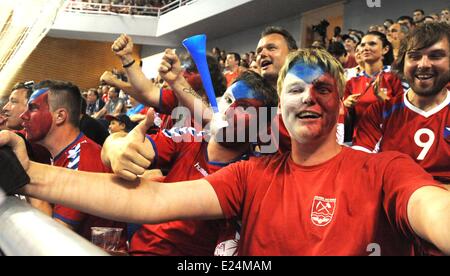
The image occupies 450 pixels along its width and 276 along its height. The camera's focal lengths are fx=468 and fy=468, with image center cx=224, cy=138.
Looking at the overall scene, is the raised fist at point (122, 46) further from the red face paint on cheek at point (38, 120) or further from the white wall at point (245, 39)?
the white wall at point (245, 39)

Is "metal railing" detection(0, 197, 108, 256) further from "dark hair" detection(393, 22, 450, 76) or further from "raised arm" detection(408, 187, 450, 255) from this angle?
"dark hair" detection(393, 22, 450, 76)

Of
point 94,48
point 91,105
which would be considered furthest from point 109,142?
point 94,48

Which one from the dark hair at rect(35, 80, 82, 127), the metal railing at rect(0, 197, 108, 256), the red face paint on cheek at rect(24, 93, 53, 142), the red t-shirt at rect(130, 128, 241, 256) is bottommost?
the red t-shirt at rect(130, 128, 241, 256)

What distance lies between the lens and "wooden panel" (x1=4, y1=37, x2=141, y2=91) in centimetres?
1816

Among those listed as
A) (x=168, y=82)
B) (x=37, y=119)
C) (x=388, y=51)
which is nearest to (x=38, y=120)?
(x=37, y=119)

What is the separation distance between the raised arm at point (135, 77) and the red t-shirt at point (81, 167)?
49cm

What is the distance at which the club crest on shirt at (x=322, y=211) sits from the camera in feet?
4.53

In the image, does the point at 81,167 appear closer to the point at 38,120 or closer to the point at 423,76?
the point at 38,120

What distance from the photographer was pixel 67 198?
1.36m

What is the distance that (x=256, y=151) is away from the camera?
88.6 inches

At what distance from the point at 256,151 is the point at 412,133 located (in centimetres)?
82

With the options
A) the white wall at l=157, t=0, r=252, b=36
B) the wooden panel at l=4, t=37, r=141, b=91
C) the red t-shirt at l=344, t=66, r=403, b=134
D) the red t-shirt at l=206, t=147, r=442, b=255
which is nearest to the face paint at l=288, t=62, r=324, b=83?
the red t-shirt at l=206, t=147, r=442, b=255

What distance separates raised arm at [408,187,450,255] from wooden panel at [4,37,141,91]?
703 inches
